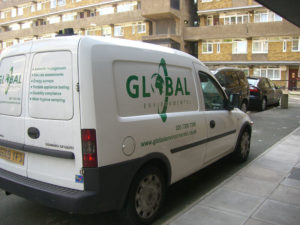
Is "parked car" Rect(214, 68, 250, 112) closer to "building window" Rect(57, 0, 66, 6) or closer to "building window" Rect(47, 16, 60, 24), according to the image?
"building window" Rect(57, 0, 66, 6)

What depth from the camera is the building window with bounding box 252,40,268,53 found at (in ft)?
112

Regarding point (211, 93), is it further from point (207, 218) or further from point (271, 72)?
point (271, 72)

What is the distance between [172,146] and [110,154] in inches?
41.0

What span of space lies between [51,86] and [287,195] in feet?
11.2

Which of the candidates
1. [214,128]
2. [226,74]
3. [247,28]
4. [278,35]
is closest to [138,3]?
[247,28]

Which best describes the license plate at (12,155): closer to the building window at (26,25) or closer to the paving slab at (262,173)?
the paving slab at (262,173)

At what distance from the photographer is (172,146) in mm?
3770

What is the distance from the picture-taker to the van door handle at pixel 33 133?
3211 mm

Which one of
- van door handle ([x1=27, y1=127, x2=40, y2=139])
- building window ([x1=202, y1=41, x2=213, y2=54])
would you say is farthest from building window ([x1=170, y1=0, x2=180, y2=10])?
van door handle ([x1=27, y1=127, x2=40, y2=139])

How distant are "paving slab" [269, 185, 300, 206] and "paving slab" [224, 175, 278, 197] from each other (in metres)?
0.09

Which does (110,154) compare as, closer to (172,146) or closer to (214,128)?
(172,146)

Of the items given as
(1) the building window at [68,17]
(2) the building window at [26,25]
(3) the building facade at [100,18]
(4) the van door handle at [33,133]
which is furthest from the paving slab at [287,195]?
(2) the building window at [26,25]

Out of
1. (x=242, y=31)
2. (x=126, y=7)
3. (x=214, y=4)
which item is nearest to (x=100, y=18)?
(x=126, y=7)

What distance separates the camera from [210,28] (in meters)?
36.2
